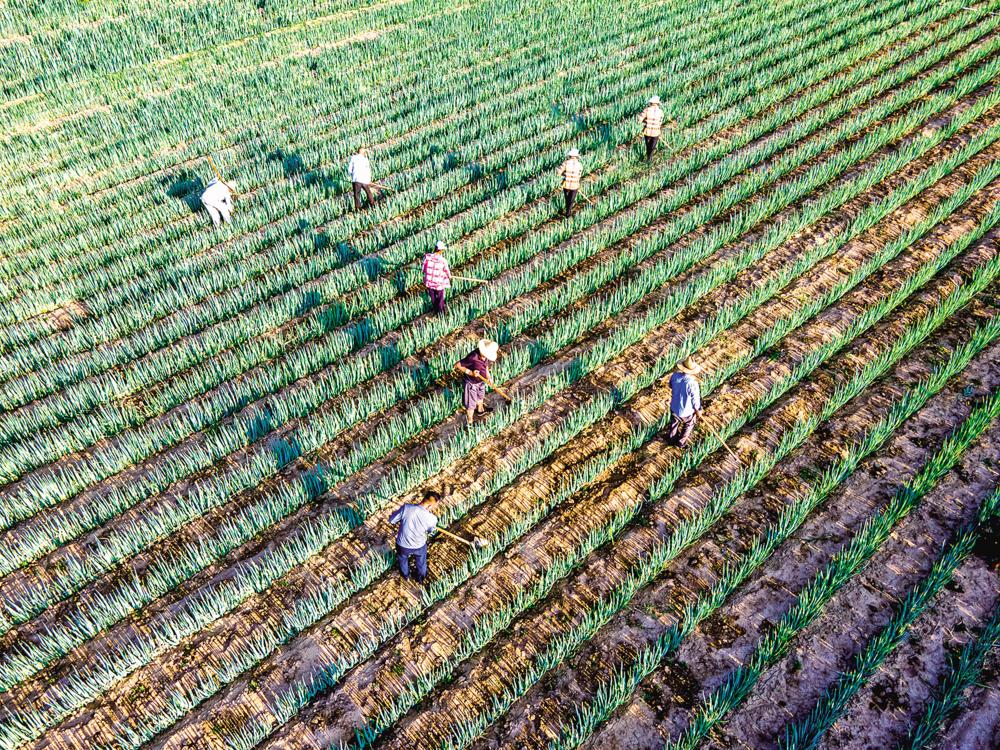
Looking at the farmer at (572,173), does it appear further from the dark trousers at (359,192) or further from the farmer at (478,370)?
the farmer at (478,370)

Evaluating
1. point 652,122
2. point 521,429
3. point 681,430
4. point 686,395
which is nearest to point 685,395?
point 686,395

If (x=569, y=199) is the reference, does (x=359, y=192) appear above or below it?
above

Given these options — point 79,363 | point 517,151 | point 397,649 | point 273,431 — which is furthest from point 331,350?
point 517,151

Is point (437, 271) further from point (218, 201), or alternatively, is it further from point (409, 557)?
point (218, 201)

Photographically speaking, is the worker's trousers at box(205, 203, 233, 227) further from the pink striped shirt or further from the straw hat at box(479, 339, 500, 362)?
the straw hat at box(479, 339, 500, 362)

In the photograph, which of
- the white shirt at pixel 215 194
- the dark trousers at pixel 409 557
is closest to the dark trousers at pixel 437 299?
the dark trousers at pixel 409 557

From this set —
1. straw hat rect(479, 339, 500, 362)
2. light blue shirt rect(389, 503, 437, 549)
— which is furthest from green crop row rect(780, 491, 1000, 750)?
straw hat rect(479, 339, 500, 362)
